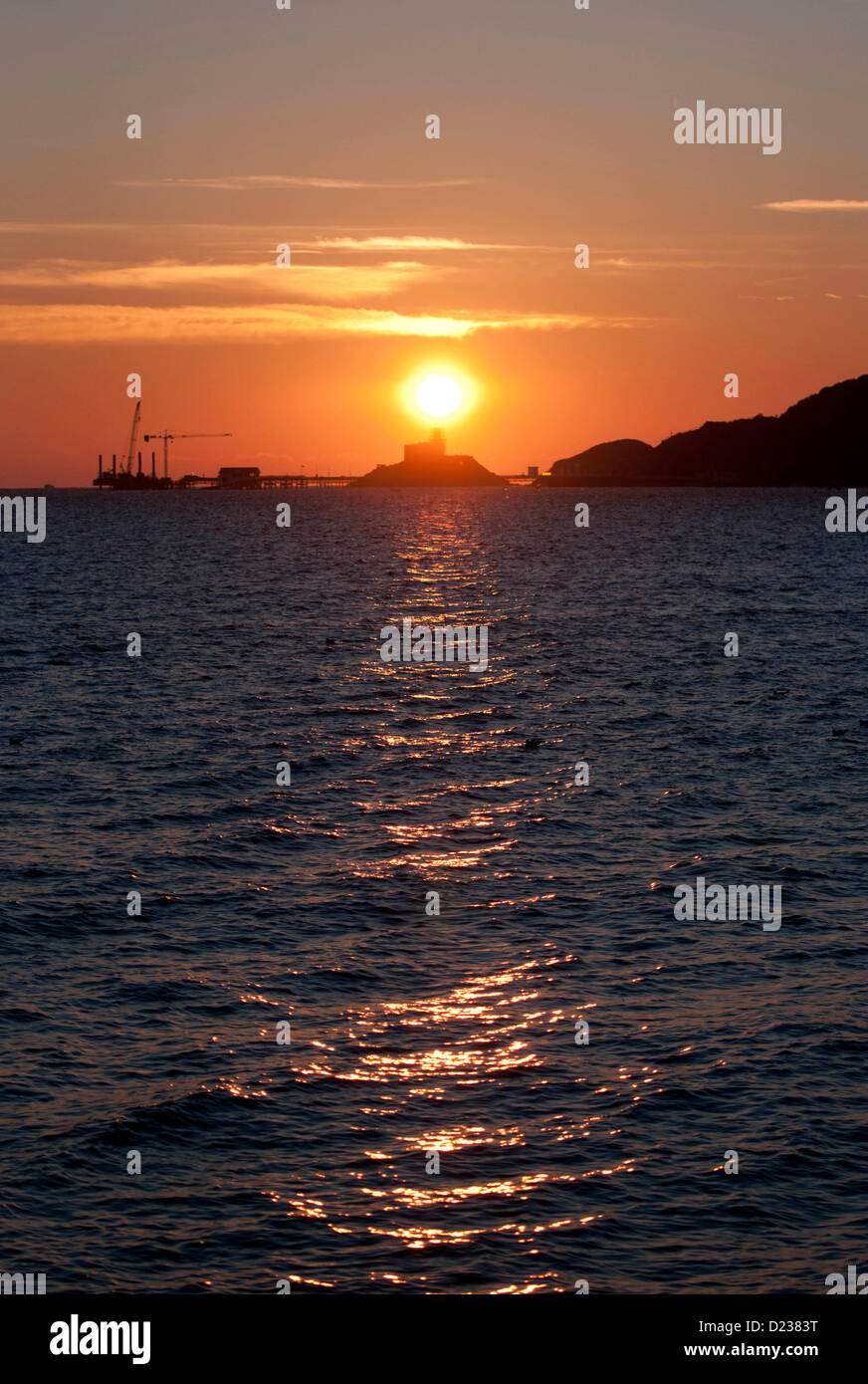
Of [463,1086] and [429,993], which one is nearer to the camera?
[463,1086]

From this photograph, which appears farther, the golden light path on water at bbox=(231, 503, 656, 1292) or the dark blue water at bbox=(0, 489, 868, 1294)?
the golden light path on water at bbox=(231, 503, 656, 1292)

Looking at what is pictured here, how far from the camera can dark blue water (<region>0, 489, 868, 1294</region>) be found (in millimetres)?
17406

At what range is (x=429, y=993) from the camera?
25.1m

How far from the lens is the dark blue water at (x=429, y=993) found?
57.1 feet

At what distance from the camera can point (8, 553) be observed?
618 feet

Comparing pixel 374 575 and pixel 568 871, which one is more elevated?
pixel 374 575

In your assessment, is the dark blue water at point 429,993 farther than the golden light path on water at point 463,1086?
No

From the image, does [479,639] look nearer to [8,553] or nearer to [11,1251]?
[11,1251]

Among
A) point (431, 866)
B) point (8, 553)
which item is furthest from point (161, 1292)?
point (8, 553)

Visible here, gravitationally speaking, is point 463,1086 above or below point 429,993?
below

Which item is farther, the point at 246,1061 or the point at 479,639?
the point at 479,639

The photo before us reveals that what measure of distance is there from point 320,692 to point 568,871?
2915cm
